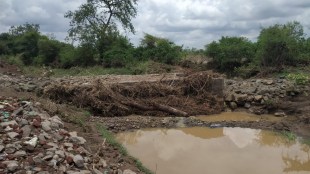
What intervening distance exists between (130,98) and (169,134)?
9.89 feet

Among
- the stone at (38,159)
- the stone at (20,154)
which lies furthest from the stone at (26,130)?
the stone at (38,159)

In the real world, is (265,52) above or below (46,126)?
above

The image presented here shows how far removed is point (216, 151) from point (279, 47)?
12413mm

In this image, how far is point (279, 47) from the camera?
1998 cm

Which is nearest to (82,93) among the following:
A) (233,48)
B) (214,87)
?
(214,87)

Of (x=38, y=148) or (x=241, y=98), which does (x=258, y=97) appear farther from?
(x=38, y=148)

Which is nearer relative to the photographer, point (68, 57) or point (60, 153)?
point (60, 153)

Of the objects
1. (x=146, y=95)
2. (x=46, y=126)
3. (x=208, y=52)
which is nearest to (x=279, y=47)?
(x=208, y=52)

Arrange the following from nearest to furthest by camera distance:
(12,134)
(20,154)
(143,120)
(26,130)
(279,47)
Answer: (20,154)
(12,134)
(26,130)
(143,120)
(279,47)

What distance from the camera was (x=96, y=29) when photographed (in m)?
27.4

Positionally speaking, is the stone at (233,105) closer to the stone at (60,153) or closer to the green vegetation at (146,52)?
the green vegetation at (146,52)

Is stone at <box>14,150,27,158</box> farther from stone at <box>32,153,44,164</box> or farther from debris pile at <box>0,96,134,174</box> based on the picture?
stone at <box>32,153,44,164</box>

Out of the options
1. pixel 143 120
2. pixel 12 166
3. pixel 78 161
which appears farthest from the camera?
pixel 143 120

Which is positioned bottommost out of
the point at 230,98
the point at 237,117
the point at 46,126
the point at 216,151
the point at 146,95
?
the point at 216,151
